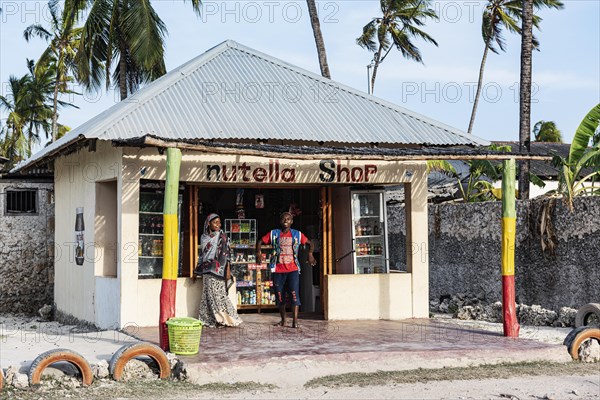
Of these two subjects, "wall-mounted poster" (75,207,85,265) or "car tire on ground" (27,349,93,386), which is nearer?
"car tire on ground" (27,349,93,386)

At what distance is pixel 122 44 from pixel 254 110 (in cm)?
1392

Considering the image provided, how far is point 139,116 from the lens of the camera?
40.3 ft

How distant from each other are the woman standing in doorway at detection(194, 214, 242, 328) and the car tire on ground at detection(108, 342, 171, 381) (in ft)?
10.5

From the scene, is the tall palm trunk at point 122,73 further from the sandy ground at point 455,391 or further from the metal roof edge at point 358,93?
the sandy ground at point 455,391

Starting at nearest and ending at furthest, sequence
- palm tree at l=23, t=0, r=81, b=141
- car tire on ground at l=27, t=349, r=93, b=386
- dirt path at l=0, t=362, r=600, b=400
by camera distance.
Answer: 1. dirt path at l=0, t=362, r=600, b=400
2. car tire on ground at l=27, t=349, r=93, b=386
3. palm tree at l=23, t=0, r=81, b=141

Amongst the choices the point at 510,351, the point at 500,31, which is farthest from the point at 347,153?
the point at 500,31

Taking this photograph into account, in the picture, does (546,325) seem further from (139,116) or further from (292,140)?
(139,116)

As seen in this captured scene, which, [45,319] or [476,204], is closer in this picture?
[45,319]

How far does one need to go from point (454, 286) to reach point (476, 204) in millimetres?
1945

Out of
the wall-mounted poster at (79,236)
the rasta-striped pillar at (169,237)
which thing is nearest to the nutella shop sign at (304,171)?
the rasta-striped pillar at (169,237)

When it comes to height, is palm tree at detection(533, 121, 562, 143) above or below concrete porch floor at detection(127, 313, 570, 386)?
above

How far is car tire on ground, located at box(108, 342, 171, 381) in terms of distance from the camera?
355 inches

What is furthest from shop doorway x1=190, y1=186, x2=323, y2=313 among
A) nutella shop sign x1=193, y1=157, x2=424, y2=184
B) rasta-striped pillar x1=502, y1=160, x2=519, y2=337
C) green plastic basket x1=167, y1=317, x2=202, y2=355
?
green plastic basket x1=167, y1=317, x2=202, y2=355

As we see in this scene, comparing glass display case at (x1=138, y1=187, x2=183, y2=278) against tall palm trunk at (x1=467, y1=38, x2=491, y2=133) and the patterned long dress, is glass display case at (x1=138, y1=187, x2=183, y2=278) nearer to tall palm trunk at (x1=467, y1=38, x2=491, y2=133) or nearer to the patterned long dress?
the patterned long dress
